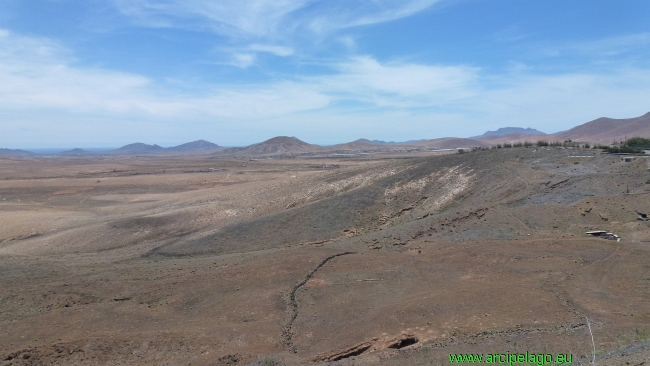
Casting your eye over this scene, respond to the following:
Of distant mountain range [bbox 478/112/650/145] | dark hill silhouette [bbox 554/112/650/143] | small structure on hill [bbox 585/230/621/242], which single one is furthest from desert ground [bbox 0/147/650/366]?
dark hill silhouette [bbox 554/112/650/143]

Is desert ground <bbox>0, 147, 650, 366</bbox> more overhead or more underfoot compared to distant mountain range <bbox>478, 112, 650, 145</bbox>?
more underfoot

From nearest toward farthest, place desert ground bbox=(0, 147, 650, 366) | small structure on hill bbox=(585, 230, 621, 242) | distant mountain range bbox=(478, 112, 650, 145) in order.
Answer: desert ground bbox=(0, 147, 650, 366) → small structure on hill bbox=(585, 230, 621, 242) → distant mountain range bbox=(478, 112, 650, 145)

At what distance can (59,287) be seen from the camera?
1598cm

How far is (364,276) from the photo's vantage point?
15.9 m

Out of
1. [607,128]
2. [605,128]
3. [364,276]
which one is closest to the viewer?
[364,276]

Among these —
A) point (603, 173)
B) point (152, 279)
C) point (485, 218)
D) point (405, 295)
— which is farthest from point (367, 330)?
point (603, 173)

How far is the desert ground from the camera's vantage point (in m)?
10.8

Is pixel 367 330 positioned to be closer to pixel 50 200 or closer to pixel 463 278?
pixel 463 278

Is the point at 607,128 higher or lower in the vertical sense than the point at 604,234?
higher

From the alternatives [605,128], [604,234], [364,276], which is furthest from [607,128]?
[364,276]

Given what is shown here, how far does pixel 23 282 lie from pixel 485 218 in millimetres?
20972

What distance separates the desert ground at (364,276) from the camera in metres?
10.8

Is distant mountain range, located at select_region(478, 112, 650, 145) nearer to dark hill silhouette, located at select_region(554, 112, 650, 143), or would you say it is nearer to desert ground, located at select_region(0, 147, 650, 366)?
dark hill silhouette, located at select_region(554, 112, 650, 143)

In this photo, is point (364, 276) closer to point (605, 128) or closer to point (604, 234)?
point (604, 234)
